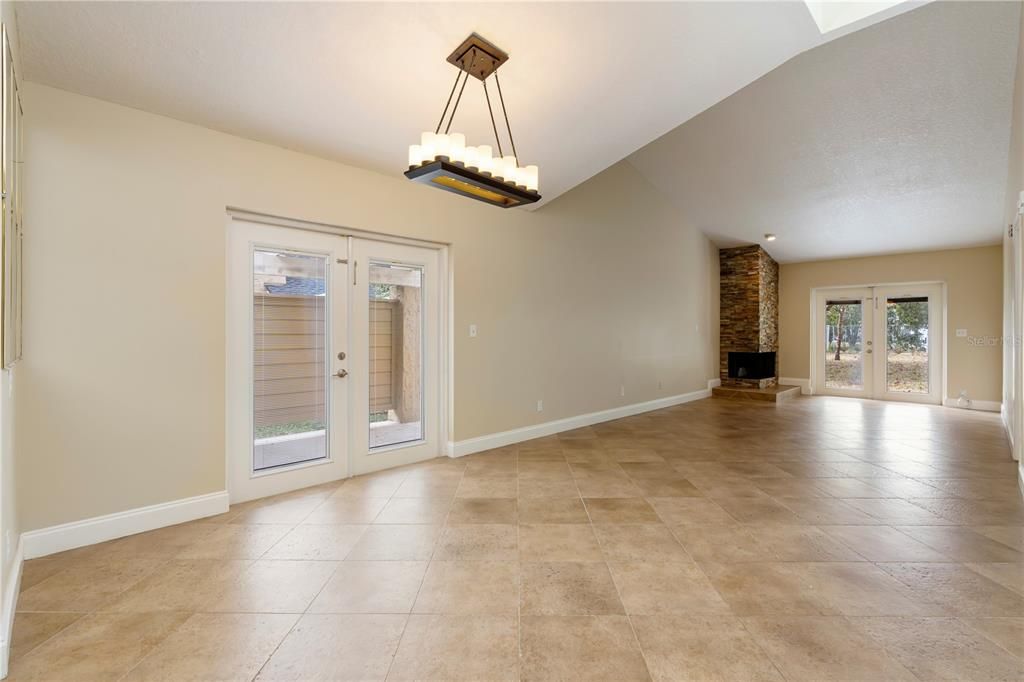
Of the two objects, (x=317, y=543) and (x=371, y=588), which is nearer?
(x=371, y=588)

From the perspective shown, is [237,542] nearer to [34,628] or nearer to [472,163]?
[34,628]

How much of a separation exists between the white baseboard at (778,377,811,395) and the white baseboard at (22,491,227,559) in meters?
10.2

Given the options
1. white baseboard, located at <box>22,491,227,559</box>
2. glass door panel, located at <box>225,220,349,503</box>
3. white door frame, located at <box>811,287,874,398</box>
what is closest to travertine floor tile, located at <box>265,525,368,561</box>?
white baseboard, located at <box>22,491,227,559</box>

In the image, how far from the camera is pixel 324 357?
382 cm

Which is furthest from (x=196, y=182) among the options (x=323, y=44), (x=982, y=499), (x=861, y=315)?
(x=861, y=315)

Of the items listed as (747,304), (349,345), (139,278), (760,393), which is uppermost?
(747,304)

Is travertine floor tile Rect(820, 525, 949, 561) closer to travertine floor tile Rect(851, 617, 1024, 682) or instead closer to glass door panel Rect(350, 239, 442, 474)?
travertine floor tile Rect(851, 617, 1024, 682)

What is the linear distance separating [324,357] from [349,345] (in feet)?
0.77

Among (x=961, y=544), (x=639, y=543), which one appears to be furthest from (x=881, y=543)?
(x=639, y=543)

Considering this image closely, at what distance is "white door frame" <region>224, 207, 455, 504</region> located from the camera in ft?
10.8

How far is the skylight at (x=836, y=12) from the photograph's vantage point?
289 centimetres

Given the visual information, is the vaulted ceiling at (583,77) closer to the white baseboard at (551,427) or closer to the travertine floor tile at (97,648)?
the white baseboard at (551,427)

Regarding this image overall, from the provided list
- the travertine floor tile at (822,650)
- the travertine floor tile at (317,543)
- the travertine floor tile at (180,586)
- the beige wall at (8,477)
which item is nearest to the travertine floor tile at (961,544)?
the travertine floor tile at (822,650)

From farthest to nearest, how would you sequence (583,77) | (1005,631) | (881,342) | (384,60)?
(881,342) → (583,77) → (384,60) → (1005,631)
